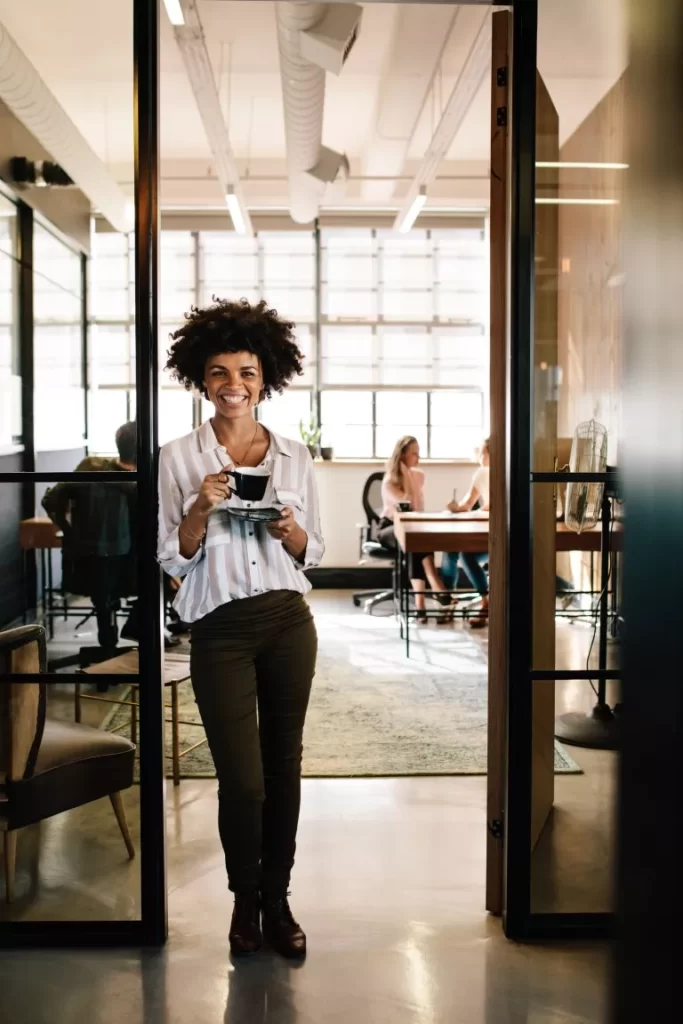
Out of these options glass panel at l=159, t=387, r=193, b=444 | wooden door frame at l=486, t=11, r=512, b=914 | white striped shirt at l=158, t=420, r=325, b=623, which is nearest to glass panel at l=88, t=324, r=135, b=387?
white striped shirt at l=158, t=420, r=325, b=623

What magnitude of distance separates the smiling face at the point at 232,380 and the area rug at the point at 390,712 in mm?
925

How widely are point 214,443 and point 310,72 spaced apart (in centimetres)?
354

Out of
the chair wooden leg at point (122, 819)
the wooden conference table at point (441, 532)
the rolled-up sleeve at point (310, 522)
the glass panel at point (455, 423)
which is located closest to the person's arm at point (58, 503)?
the rolled-up sleeve at point (310, 522)

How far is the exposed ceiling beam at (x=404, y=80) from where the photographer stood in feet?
17.9

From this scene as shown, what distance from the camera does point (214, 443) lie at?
261cm

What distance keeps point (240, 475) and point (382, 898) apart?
1473mm

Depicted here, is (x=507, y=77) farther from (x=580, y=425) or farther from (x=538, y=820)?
(x=538, y=820)

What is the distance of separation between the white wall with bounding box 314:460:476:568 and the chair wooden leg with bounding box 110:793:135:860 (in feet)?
22.6

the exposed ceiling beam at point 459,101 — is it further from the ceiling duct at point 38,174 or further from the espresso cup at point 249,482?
the espresso cup at point 249,482

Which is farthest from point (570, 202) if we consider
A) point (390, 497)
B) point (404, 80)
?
point (390, 497)

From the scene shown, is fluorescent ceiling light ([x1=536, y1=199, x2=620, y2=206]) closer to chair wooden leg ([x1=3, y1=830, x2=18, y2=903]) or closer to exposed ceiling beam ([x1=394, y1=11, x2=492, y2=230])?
exposed ceiling beam ([x1=394, y1=11, x2=492, y2=230])

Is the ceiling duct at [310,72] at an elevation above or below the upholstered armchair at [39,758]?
above

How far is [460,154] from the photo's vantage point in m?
9.02

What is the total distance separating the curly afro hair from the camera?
2621 mm
